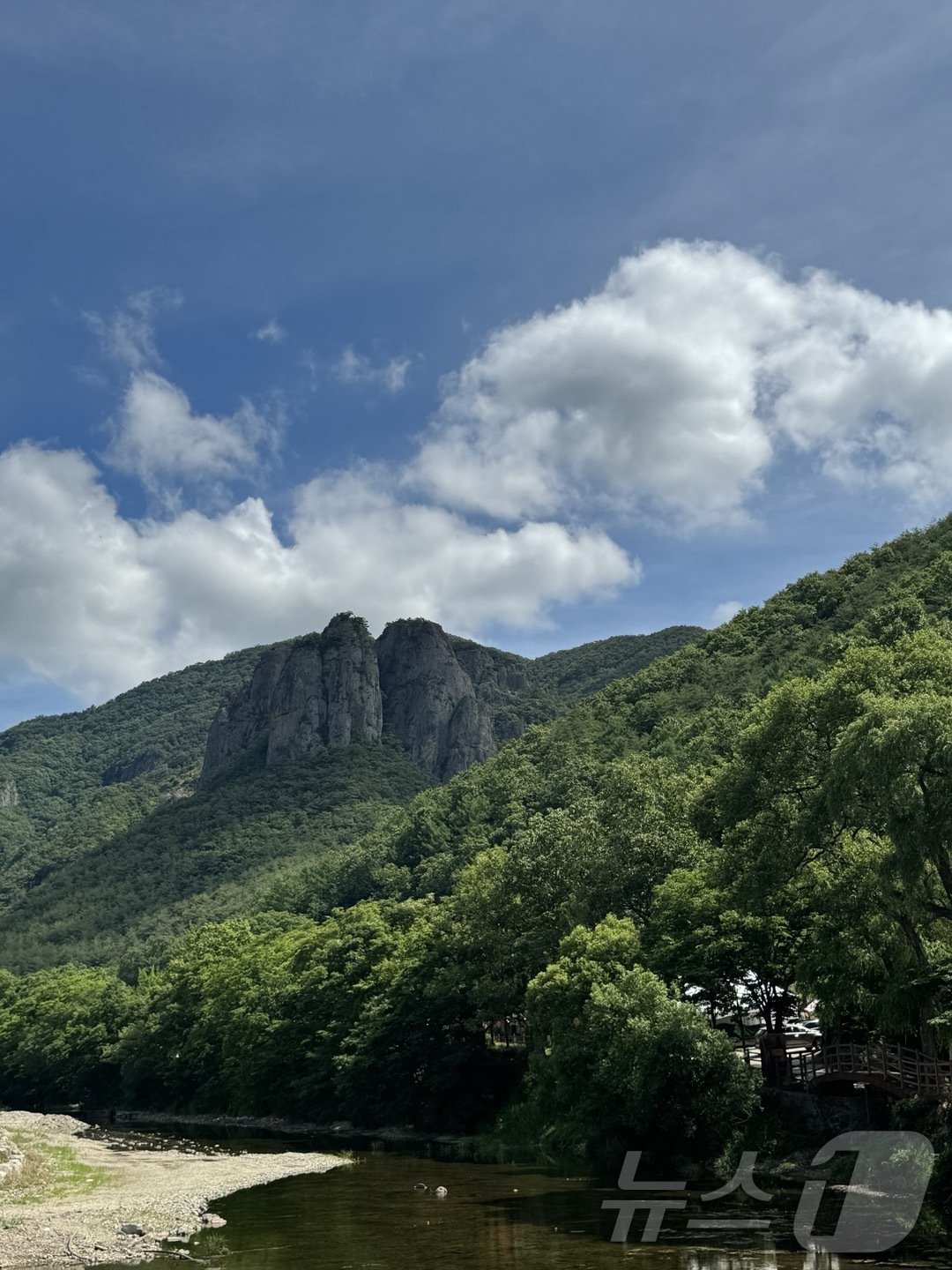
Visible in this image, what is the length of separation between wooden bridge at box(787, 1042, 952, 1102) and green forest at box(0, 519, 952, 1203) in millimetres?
791

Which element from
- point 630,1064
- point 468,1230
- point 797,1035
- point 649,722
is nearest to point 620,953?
point 630,1064

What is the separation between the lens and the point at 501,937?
58.6 meters

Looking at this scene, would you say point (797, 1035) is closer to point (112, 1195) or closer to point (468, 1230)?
point (468, 1230)

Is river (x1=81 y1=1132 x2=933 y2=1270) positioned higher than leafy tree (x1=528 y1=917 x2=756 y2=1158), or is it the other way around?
leafy tree (x1=528 y1=917 x2=756 y2=1158)

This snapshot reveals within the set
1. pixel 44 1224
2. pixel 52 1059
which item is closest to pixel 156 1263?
pixel 44 1224

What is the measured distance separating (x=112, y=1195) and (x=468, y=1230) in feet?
59.1

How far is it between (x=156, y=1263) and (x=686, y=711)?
10496cm

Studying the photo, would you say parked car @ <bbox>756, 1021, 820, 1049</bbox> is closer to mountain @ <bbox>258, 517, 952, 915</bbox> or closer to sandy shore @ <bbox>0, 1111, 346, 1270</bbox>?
sandy shore @ <bbox>0, 1111, 346, 1270</bbox>

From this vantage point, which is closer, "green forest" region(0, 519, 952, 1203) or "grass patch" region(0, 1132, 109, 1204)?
"green forest" region(0, 519, 952, 1203)

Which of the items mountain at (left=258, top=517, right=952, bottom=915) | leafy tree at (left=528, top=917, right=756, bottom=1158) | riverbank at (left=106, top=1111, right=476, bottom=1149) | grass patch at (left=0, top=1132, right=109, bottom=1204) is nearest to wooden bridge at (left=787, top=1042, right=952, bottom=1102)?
leafy tree at (left=528, top=917, right=756, bottom=1158)

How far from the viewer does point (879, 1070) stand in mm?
35438

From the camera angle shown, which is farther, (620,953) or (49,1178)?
(49,1178)

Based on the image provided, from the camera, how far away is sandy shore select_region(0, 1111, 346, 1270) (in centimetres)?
3002

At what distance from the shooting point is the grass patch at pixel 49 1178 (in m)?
40.3
